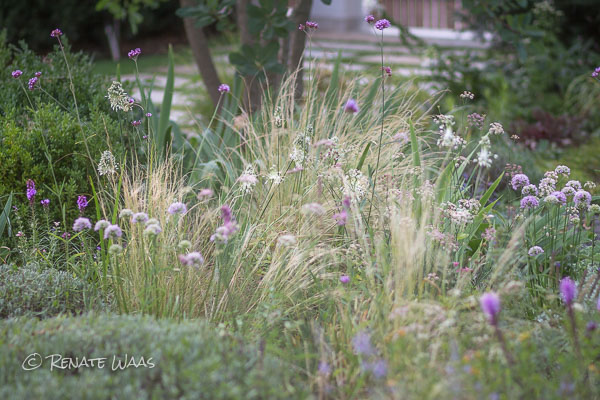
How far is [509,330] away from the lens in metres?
1.96

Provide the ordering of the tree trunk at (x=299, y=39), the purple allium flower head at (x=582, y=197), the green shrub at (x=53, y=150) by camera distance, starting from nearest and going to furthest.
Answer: the purple allium flower head at (x=582, y=197) → the green shrub at (x=53, y=150) → the tree trunk at (x=299, y=39)

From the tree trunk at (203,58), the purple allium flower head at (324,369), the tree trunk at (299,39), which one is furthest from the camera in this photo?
the tree trunk at (203,58)

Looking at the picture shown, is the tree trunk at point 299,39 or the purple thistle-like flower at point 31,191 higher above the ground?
the tree trunk at point 299,39

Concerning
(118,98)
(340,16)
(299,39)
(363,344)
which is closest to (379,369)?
(363,344)

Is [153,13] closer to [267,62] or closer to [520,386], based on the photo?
[267,62]

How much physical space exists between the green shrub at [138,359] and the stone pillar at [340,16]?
42.0 feet

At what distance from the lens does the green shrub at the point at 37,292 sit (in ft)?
7.17

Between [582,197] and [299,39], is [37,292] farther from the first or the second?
[299,39]

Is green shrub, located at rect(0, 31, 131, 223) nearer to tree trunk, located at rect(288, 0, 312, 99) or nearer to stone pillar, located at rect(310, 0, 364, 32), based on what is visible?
tree trunk, located at rect(288, 0, 312, 99)

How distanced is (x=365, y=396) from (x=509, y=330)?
49 cm

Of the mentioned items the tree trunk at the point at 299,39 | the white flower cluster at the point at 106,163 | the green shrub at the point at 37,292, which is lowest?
the green shrub at the point at 37,292

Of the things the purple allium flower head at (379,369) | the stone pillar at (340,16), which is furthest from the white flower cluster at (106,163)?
the stone pillar at (340,16)

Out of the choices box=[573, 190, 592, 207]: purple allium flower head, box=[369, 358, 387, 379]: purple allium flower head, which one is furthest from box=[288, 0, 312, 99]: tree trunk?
box=[369, 358, 387, 379]: purple allium flower head

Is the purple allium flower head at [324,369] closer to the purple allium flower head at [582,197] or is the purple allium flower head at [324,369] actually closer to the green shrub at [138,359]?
the green shrub at [138,359]
